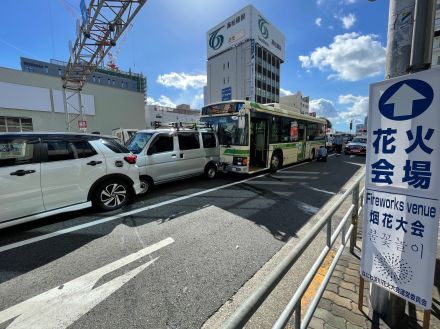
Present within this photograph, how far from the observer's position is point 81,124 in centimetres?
1495

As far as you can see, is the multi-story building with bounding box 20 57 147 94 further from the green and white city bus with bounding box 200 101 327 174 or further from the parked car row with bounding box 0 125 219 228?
the parked car row with bounding box 0 125 219 228

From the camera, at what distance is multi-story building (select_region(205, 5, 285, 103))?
4722 cm

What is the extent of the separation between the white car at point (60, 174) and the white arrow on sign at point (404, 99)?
5.14 m

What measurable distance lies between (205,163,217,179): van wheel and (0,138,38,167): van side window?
5.22 meters

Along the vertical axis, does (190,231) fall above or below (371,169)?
below

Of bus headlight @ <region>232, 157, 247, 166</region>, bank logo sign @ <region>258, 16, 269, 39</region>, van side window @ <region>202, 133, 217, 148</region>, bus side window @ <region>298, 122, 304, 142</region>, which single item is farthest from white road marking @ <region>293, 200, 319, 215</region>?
bank logo sign @ <region>258, 16, 269, 39</region>

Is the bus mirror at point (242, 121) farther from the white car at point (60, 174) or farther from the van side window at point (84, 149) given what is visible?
the van side window at point (84, 149)

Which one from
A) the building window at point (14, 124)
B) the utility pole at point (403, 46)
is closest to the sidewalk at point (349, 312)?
the utility pole at point (403, 46)

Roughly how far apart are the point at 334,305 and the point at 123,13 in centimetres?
1328

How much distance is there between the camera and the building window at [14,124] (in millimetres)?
21922

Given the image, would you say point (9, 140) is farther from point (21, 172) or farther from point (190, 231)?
point (190, 231)

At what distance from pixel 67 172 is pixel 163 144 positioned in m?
2.92

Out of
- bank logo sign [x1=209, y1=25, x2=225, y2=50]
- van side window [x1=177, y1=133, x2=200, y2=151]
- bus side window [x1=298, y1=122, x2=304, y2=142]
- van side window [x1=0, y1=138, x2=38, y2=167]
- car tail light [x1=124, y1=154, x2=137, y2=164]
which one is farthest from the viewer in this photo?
bank logo sign [x1=209, y1=25, x2=225, y2=50]

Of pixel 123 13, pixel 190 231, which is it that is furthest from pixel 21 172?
pixel 123 13
